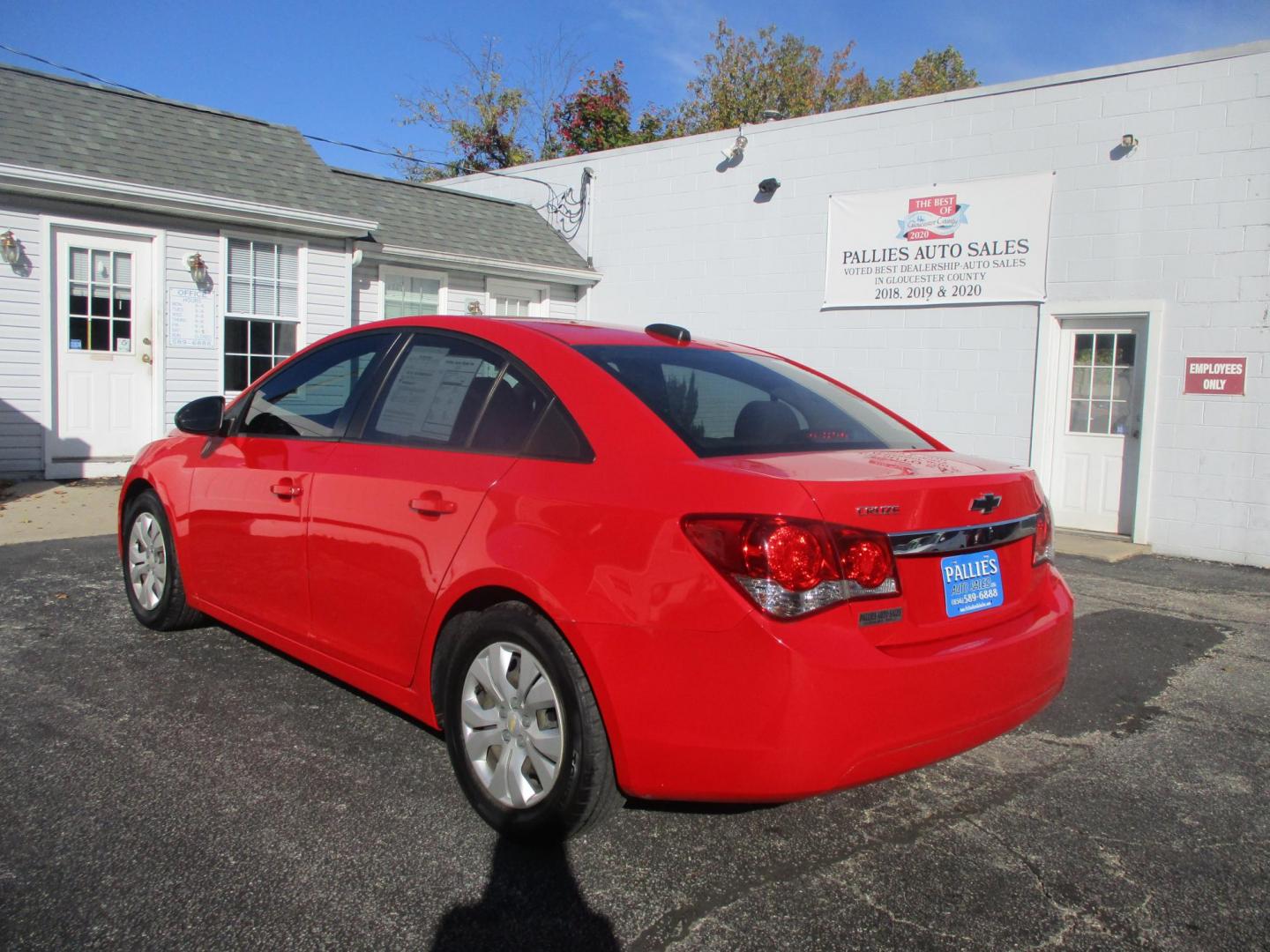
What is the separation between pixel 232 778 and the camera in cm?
339

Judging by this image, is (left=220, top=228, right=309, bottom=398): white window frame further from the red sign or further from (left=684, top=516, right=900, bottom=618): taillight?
(left=684, top=516, right=900, bottom=618): taillight

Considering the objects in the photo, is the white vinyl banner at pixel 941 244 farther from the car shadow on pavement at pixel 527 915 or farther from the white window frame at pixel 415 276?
the car shadow on pavement at pixel 527 915

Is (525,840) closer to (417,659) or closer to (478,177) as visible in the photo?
(417,659)

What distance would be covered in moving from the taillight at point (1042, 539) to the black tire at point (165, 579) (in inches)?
143

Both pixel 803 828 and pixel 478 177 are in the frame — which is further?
pixel 478 177

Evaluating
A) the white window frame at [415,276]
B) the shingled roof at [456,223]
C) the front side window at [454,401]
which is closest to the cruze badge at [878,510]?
the front side window at [454,401]

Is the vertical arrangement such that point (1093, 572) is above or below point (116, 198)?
below

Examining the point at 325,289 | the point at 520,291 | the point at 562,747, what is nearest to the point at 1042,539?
the point at 562,747

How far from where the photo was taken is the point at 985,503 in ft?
9.47

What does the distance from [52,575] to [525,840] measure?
15.6 feet

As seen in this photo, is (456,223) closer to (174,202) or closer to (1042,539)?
(174,202)

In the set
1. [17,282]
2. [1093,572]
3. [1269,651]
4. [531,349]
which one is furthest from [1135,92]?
[17,282]

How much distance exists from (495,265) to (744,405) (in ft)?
36.0

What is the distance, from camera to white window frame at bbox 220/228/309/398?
432 inches
